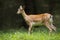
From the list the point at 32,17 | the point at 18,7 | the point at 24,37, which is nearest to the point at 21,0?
the point at 18,7

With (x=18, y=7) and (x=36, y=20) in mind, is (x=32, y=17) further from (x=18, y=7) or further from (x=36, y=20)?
(x=18, y=7)

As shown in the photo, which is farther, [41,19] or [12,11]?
[12,11]

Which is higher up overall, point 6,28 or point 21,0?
point 21,0

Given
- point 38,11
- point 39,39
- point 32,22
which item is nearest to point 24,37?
point 39,39

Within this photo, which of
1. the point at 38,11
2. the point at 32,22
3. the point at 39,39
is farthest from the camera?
the point at 38,11

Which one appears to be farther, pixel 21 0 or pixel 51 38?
pixel 21 0

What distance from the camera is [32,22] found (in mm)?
15273

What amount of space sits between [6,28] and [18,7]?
1.16 metres

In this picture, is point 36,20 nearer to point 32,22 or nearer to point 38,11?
point 32,22

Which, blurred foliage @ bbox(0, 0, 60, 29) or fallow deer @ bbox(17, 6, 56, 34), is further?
blurred foliage @ bbox(0, 0, 60, 29)

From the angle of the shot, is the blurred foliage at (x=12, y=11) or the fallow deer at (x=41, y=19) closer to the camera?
the fallow deer at (x=41, y=19)

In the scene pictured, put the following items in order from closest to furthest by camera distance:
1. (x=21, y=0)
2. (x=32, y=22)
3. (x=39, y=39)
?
(x=39, y=39) < (x=32, y=22) < (x=21, y=0)

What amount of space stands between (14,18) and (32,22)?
1.72 m

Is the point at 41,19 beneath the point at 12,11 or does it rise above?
beneath
